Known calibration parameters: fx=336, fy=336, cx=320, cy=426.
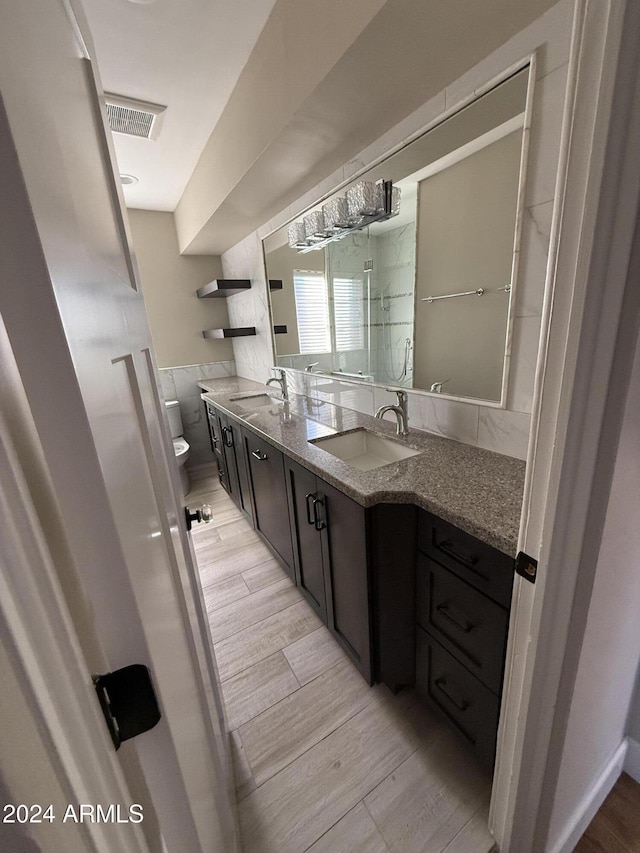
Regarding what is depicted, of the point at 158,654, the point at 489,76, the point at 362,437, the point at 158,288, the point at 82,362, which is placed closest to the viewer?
the point at 82,362

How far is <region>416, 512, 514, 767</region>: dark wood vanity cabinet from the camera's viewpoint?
34.4 inches

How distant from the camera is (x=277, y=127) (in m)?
1.35

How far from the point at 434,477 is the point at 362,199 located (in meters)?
1.34

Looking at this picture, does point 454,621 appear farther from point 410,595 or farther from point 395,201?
point 395,201

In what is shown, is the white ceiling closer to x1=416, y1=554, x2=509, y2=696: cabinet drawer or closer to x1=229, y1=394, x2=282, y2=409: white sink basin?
x1=229, y1=394, x2=282, y2=409: white sink basin

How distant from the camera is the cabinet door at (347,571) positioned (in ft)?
3.84

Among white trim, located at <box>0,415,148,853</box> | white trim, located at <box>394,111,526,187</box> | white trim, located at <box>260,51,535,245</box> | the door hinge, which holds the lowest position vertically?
the door hinge

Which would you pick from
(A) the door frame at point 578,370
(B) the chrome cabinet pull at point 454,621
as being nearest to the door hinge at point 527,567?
(A) the door frame at point 578,370

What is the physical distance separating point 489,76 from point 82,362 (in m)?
1.52

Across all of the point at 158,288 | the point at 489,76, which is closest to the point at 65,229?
the point at 489,76

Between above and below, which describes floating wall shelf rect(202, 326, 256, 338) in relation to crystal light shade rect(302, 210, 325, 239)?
below

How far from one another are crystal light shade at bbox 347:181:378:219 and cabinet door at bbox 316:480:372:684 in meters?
1.32

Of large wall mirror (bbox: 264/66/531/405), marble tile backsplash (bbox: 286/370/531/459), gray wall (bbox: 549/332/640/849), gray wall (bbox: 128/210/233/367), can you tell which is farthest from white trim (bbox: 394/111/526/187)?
gray wall (bbox: 128/210/233/367)

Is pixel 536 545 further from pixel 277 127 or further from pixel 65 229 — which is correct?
pixel 277 127
